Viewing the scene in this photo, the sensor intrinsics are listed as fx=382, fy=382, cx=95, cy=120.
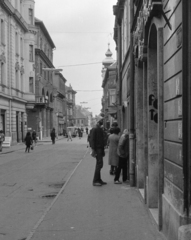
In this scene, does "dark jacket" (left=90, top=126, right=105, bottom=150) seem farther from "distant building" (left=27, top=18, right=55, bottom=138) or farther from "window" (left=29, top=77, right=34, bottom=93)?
"window" (left=29, top=77, right=34, bottom=93)

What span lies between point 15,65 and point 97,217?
35174mm

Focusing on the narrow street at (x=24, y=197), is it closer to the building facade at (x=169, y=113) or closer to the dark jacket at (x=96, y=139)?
the dark jacket at (x=96, y=139)

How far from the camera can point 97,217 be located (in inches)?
271

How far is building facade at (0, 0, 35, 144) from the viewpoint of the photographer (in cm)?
3556

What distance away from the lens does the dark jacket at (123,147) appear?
34.9 ft

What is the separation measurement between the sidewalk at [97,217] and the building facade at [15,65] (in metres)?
26.2

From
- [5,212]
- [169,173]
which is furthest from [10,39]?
[169,173]

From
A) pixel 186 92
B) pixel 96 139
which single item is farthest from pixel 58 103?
pixel 186 92

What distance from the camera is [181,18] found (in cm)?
442

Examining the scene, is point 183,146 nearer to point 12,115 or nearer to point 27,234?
point 27,234

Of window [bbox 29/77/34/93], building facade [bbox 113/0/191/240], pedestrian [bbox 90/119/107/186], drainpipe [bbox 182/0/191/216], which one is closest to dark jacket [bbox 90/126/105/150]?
pedestrian [bbox 90/119/107/186]

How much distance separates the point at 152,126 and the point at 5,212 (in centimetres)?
330

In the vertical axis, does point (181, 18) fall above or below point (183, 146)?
above

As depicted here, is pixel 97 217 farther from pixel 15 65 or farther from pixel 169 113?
pixel 15 65
